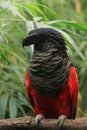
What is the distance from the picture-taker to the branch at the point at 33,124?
307cm

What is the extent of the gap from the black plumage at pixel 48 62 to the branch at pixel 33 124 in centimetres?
23

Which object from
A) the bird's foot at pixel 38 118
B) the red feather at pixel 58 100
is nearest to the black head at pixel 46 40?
the red feather at pixel 58 100

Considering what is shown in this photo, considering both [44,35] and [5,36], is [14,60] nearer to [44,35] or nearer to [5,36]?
[5,36]

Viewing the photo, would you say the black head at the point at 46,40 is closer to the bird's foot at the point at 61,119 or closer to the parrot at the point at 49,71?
the parrot at the point at 49,71

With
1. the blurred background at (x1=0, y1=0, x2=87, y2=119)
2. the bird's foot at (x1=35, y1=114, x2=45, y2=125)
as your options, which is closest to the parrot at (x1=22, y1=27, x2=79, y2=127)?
the bird's foot at (x1=35, y1=114, x2=45, y2=125)

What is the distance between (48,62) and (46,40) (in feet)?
0.53

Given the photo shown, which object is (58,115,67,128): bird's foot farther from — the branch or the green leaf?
the green leaf

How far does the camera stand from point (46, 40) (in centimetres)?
338

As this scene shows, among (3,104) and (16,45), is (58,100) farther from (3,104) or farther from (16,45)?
(16,45)

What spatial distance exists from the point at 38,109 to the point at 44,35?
22.7 inches

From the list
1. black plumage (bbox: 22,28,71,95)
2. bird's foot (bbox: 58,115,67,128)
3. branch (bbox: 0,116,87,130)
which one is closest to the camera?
branch (bbox: 0,116,87,130)

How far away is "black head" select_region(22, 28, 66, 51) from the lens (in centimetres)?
334

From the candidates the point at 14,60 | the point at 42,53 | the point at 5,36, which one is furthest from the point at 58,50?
the point at 14,60

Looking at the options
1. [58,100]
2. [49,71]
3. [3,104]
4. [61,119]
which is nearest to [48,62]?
[49,71]
